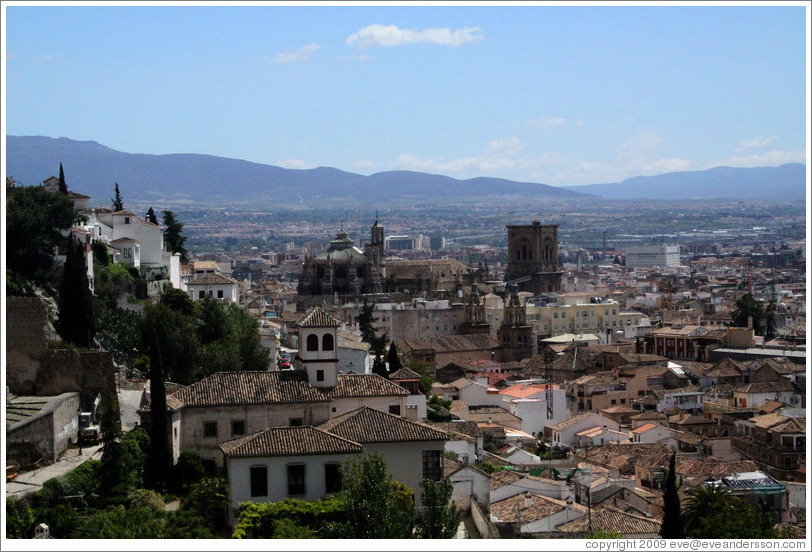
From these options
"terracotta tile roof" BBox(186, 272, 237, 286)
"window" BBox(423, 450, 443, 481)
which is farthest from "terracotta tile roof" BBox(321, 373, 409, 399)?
"terracotta tile roof" BBox(186, 272, 237, 286)

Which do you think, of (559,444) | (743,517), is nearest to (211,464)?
(743,517)

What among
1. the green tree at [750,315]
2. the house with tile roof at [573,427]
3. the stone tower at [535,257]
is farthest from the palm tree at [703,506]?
the stone tower at [535,257]

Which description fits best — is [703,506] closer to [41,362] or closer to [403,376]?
[41,362]

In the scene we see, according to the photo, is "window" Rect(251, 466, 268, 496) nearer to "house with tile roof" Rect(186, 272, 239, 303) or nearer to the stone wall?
the stone wall

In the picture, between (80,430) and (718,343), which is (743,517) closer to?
(80,430)

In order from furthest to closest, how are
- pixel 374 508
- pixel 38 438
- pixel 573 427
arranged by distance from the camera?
pixel 573 427 → pixel 38 438 → pixel 374 508

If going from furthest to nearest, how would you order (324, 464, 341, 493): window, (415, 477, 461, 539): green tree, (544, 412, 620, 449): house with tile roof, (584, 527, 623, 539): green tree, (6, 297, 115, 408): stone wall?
(544, 412, 620, 449): house with tile roof → (6, 297, 115, 408): stone wall → (584, 527, 623, 539): green tree → (324, 464, 341, 493): window → (415, 477, 461, 539): green tree

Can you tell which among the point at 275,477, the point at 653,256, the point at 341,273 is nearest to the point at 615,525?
the point at 275,477
